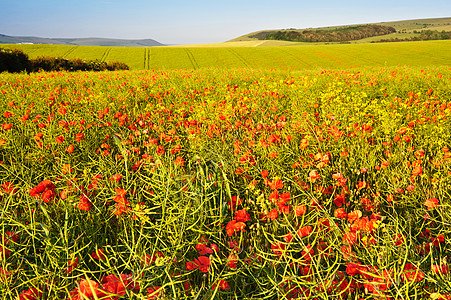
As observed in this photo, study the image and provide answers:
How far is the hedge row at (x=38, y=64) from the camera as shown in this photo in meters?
16.5

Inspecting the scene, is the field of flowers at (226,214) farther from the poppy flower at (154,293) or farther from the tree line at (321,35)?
the tree line at (321,35)

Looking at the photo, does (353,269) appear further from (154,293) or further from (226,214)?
(154,293)

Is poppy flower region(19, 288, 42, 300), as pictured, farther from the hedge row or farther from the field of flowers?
the hedge row

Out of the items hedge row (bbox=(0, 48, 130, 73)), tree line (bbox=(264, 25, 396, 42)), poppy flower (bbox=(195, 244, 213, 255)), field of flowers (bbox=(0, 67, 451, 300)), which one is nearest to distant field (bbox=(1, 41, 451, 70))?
hedge row (bbox=(0, 48, 130, 73))

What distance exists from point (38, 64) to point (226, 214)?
2437 cm

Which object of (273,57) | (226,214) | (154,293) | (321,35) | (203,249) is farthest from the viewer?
(321,35)

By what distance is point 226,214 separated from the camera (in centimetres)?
127

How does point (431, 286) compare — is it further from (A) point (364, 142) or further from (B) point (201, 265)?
(A) point (364, 142)

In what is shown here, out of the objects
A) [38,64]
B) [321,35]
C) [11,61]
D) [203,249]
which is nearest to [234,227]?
[203,249]

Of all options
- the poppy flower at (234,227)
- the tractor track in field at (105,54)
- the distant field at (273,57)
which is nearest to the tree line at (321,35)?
the distant field at (273,57)

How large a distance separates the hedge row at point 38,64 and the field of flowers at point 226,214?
16.9 meters

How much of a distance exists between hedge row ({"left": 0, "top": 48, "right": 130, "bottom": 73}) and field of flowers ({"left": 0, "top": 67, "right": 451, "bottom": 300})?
16.9m

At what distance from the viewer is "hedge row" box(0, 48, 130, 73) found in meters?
16.5

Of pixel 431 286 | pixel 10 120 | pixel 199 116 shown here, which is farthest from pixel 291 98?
pixel 10 120
